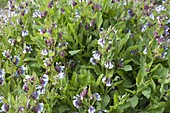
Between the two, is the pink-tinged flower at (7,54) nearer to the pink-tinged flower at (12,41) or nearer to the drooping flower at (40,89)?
the pink-tinged flower at (12,41)

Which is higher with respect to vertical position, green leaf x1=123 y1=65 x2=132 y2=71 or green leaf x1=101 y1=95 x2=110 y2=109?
green leaf x1=123 y1=65 x2=132 y2=71

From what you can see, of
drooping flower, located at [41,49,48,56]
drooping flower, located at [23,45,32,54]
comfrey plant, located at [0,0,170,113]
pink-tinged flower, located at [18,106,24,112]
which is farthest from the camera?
drooping flower, located at [23,45,32,54]

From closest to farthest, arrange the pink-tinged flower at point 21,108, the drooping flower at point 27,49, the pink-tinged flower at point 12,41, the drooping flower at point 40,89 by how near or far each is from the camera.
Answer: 1. the pink-tinged flower at point 21,108
2. the drooping flower at point 40,89
3. the drooping flower at point 27,49
4. the pink-tinged flower at point 12,41

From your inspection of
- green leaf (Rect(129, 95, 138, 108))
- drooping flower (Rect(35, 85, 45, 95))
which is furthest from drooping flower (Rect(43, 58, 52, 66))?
green leaf (Rect(129, 95, 138, 108))

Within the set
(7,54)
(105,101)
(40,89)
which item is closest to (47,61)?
(40,89)

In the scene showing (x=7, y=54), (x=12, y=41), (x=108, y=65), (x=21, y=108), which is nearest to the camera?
(x=21, y=108)

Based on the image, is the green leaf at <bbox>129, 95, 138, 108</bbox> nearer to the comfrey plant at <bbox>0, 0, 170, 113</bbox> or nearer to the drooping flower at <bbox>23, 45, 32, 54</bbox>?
the comfrey plant at <bbox>0, 0, 170, 113</bbox>

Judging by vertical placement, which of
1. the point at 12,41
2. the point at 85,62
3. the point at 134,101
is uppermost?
the point at 12,41

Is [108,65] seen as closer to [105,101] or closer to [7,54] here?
[105,101]

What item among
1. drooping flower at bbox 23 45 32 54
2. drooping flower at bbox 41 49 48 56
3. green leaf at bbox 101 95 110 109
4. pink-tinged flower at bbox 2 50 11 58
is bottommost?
green leaf at bbox 101 95 110 109

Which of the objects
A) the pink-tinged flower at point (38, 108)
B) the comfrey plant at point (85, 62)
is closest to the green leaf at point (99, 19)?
the comfrey plant at point (85, 62)
